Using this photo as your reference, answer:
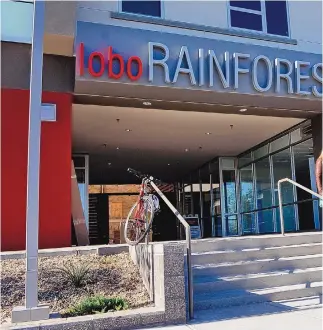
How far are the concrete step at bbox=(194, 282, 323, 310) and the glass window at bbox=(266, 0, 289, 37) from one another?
6.31 meters

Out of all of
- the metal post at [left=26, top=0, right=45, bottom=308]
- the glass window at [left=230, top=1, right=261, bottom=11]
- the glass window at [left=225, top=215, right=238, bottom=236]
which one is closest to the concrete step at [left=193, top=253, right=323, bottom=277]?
the metal post at [left=26, top=0, right=45, bottom=308]

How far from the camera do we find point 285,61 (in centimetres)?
873

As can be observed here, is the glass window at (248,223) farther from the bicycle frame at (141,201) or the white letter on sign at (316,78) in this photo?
the bicycle frame at (141,201)

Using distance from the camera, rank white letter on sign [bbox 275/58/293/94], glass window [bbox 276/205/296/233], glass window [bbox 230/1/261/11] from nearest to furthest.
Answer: white letter on sign [bbox 275/58/293/94]
glass window [bbox 230/1/261/11]
glass window [bbox 276/205/296/233]

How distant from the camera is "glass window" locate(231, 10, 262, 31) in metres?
9.30

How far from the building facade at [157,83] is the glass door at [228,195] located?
10.6ft

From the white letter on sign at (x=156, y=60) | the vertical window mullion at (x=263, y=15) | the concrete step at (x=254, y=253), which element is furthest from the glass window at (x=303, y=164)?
the white letter on sign at (x=156, y=60)

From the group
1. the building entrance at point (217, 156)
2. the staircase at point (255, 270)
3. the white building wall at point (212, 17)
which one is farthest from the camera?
the building entrance at point (217, 156)

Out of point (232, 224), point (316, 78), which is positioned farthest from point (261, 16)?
point (232, 224)

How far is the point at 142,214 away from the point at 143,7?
15.8ft

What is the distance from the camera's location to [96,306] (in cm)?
446

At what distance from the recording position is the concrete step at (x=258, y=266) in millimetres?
5785

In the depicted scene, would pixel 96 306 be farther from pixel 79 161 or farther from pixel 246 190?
pixel 246 190

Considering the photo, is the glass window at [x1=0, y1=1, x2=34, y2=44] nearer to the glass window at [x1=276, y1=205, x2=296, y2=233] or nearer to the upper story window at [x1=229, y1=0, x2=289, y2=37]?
the upper story window at [x1=229, y1=0, x2=289, y2=37]
